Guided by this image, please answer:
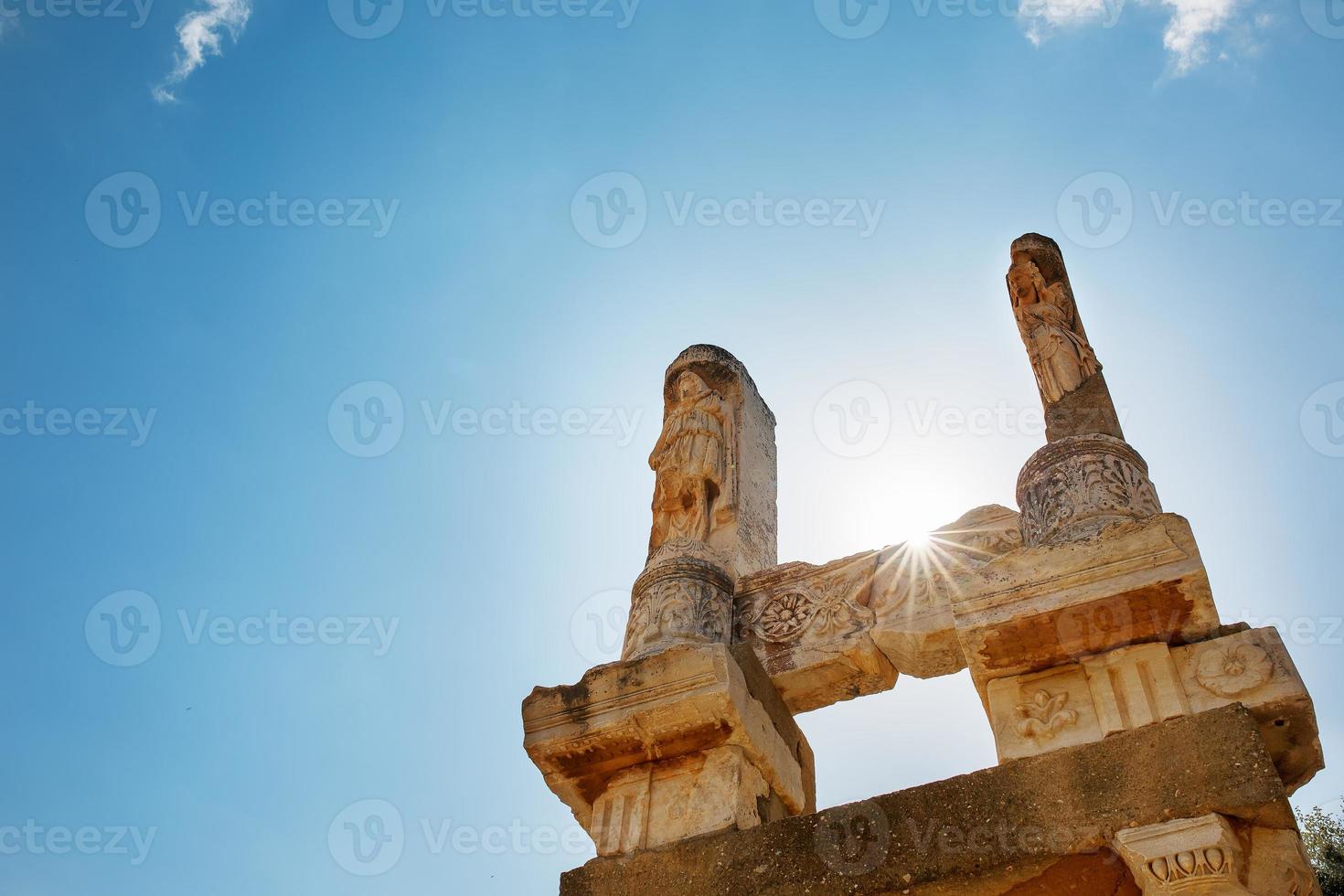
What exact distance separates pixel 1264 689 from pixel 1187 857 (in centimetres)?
97

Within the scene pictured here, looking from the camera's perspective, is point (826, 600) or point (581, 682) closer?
point (581, 682)

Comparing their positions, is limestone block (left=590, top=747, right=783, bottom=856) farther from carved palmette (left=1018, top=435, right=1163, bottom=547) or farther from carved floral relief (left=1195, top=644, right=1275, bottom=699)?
carved floral relief (left=1195, top=644, right=1275, bottom=699)

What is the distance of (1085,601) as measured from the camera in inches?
207

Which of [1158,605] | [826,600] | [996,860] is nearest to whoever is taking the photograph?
[996,860]

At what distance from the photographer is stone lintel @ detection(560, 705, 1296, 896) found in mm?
4582

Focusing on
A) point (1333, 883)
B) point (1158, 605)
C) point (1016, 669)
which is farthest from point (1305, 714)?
point (1333, 883)

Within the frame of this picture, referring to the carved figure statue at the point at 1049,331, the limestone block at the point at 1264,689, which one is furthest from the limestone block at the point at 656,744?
the carved figure statue at the point at 1049,331

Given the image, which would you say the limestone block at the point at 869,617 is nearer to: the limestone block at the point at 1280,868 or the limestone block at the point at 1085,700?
the limestone block at the point at 1085,700

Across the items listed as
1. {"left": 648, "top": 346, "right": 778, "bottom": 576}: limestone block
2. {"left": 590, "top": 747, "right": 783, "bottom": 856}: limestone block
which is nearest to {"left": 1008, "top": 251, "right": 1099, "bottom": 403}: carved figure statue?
{"left": 648, "top": 346, "right": 778, "bottom": 576}: limestone block

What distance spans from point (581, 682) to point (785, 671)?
113 centimetres

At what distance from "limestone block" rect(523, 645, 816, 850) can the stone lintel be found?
18.6 inches

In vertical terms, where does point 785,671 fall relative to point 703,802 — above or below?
above

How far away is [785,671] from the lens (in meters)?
6.55

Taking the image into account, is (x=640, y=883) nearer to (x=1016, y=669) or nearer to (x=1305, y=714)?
(x=1016, y=669)
